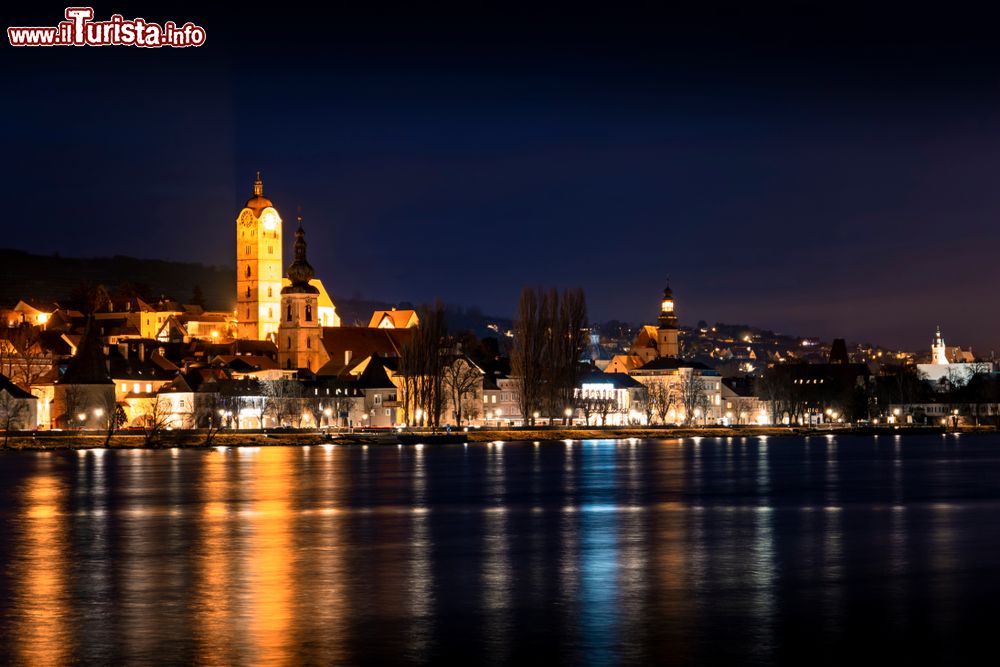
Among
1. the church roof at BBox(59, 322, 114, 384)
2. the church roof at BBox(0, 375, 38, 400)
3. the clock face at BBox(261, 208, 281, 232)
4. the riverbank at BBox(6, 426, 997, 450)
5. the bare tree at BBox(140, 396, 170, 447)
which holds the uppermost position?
the clock face at BBox(261, 208, 281, 232)

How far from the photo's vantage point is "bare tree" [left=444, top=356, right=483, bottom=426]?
3497 inches

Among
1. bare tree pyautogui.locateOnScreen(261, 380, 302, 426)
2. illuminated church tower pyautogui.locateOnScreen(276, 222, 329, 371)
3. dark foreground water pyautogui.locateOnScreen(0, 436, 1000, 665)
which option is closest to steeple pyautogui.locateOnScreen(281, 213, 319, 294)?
illuminated church tower pyautogui.locateOnScreen(276, 222, 329, 371)

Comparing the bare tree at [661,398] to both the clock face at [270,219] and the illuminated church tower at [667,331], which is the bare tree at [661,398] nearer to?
the illuminated church tower at [667,331]

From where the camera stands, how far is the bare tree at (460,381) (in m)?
88.8

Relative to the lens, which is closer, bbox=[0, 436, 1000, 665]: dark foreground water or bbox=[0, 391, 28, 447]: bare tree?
bbox=[0, 436, 1000, 665]: dark foreground water

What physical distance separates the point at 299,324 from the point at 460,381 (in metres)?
14.5

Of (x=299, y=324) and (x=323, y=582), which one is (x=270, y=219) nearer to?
(x=299, y=324)

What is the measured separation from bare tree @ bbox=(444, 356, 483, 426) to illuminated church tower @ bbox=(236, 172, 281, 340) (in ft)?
96.2

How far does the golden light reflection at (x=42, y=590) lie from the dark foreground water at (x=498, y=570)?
59 millimetres

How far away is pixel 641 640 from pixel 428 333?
6656 centimetres

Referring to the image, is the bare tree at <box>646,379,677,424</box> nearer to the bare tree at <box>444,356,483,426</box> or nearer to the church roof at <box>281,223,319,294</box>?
the bare tree at <box>444,356,483,426</box>

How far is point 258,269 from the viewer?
405 feet

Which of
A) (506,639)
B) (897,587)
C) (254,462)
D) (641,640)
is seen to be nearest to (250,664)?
(506,639)

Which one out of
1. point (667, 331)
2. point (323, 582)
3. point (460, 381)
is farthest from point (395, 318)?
point (323, 582)
